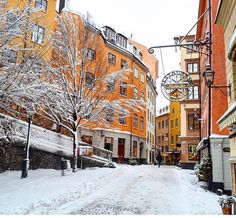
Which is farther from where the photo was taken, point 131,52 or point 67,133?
point 131,52

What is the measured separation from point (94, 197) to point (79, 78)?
883 cm

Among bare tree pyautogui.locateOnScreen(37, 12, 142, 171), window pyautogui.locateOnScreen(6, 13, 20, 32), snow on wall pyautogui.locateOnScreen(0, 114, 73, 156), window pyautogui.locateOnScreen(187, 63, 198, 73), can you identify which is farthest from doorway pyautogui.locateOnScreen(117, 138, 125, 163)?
window pyautogui.locateOnScreen(6, 13, 20, 32)

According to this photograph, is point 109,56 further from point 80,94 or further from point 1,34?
point 1,34

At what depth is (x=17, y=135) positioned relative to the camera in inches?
535

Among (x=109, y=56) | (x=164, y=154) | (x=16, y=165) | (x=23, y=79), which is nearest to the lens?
(x=23, y=79)

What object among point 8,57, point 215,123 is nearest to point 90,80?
point 8,57

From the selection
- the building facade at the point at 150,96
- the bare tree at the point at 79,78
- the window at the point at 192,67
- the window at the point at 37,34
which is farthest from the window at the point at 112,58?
the window at the point at 37,34

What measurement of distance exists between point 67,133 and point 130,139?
1173cm

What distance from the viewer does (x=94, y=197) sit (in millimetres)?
9266

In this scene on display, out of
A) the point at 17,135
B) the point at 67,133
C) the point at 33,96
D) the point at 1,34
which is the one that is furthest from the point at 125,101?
the point at 1,34

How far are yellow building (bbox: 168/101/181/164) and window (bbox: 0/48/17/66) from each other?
37563 millimetres

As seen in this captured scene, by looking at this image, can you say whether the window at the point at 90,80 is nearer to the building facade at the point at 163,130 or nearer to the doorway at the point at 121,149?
the doorway at the point at 121,149

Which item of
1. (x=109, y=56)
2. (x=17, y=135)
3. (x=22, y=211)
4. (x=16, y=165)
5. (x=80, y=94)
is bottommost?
(x=22, y=211)

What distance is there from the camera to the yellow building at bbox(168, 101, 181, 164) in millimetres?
46031
